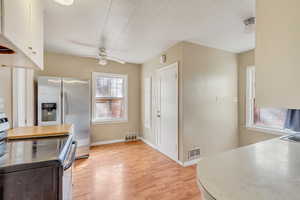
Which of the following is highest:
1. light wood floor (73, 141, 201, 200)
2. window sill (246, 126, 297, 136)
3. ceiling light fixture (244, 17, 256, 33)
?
ceiling light fixture (244, 17, 256, 33)

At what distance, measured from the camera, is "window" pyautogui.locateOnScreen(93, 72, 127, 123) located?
3.96 meters

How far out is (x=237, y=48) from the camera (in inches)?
121

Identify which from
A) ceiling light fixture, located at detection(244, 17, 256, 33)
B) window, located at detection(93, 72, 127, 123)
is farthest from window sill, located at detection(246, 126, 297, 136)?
window, located at detection(93, 72, 127, 123)

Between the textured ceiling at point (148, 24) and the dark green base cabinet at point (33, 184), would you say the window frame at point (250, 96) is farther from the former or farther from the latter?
the dark green base cabinet at point (33, 184)

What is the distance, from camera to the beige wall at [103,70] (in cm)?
347

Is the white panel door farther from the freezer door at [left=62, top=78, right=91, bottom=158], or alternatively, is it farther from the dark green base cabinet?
the dark green base cabinet

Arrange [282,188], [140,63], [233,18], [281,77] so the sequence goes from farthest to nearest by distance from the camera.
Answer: [140,63]
[233,18]
[281,77]
[282,188]

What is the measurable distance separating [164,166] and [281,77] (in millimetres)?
2448

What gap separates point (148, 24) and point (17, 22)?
1.63m

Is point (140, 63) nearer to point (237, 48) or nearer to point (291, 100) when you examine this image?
point (237, 48)

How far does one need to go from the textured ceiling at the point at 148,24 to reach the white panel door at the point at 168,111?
64 centimetres

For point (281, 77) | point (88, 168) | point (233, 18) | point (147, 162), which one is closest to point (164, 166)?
point (147, 162)

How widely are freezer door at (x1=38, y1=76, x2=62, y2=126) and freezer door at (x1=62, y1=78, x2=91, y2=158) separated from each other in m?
0.11

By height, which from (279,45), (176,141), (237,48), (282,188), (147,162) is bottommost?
(147,162)
